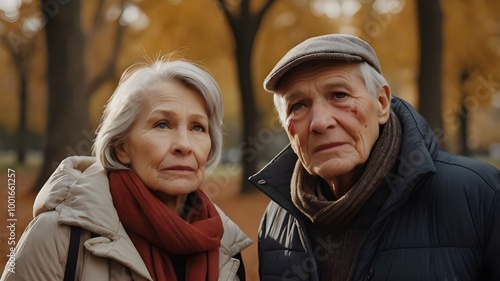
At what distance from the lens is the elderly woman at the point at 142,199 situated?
8.40 ft

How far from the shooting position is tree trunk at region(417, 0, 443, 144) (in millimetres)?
8875

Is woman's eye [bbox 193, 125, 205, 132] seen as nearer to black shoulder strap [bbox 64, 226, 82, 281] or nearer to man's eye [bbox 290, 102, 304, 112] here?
man's eye [bbox 290, 102, 304, 112]

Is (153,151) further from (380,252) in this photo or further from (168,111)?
(380,252)

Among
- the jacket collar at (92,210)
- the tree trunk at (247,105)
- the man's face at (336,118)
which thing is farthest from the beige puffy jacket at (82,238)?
the tree trunk at (247,105)

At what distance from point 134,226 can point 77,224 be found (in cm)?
27

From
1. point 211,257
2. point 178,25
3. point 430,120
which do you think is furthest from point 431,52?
point 178,25

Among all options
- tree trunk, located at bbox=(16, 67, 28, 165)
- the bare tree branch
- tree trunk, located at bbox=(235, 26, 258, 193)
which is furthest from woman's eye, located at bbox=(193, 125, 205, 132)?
tree trunk, located at bbox=(16, 67, 28, 165)

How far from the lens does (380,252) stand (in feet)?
8.86

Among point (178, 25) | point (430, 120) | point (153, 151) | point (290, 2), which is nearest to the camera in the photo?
point (153, 151)

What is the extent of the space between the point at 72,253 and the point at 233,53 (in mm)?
11517

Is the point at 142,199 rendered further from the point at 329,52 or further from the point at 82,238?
the point at 329,52

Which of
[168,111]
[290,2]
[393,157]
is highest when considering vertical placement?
[290,2]

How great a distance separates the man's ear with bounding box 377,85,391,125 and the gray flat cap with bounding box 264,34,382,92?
0.14m

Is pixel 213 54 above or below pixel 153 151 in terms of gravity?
above
